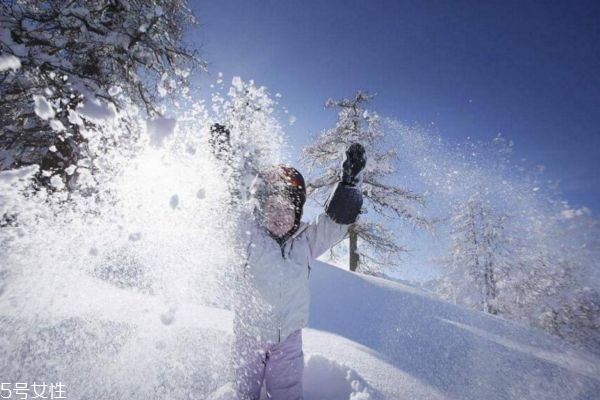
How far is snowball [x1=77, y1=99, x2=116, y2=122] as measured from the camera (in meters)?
4.30

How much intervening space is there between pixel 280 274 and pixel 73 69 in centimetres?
382

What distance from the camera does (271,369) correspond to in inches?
94.0

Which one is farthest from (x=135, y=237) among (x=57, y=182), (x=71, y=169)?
(x=57, y=182)

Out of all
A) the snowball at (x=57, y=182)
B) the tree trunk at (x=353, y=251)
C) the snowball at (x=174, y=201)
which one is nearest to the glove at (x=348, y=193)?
the snowball at (x=174, y=201)

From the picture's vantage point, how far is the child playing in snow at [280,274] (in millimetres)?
2387

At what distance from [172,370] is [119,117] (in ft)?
12.4

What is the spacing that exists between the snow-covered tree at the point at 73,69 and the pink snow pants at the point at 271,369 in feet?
11.1

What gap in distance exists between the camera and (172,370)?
99.2 inches

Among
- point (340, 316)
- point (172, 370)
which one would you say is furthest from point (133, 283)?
point (340, 316)

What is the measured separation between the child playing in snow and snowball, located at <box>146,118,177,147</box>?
2.09 meters

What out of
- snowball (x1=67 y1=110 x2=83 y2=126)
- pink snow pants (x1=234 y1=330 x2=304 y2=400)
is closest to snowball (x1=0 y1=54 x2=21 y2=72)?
snowball (x1=67 y1=110 x2=83 y2=126)

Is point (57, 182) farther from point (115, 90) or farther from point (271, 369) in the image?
point (271, 369)

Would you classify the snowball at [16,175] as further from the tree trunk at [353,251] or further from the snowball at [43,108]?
the tree trunk at [353,251]

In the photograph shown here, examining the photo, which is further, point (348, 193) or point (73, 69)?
point (73, 69)
